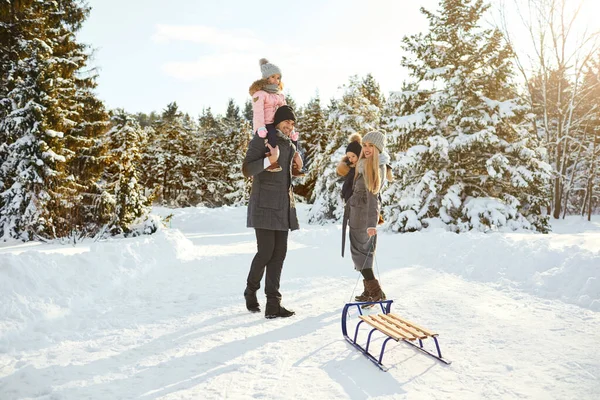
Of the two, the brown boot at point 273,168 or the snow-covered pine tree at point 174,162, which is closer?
the brown boot at point 273,168

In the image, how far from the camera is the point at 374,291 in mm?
5789

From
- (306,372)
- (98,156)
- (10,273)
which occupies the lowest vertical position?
(306,372)

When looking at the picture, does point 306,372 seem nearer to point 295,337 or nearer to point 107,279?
point 295,337

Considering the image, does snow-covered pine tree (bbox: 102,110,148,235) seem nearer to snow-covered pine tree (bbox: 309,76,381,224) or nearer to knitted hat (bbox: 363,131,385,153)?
snow-covered pine tree (bbox: 309,76,381,224)

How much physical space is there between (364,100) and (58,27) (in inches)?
648

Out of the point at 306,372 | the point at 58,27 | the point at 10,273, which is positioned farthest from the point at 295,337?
Result: the point at 58,27

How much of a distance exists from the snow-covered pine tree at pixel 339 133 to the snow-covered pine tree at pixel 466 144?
810 cm

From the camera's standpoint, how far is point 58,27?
1834 centimetres

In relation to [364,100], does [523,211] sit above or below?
below

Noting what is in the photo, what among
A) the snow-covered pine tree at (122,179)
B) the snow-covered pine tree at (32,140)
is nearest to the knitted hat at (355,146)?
the snow-covered pine tree at (32,140)

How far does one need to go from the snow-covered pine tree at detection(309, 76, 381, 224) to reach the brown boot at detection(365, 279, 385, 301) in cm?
1887

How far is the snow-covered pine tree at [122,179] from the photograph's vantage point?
17297mm

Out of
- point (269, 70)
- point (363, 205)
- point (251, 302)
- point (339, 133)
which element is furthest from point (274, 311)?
point (339, 133)

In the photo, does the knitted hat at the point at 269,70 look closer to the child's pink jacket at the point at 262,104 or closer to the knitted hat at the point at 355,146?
the child's pink jacket at the point at 262,104
